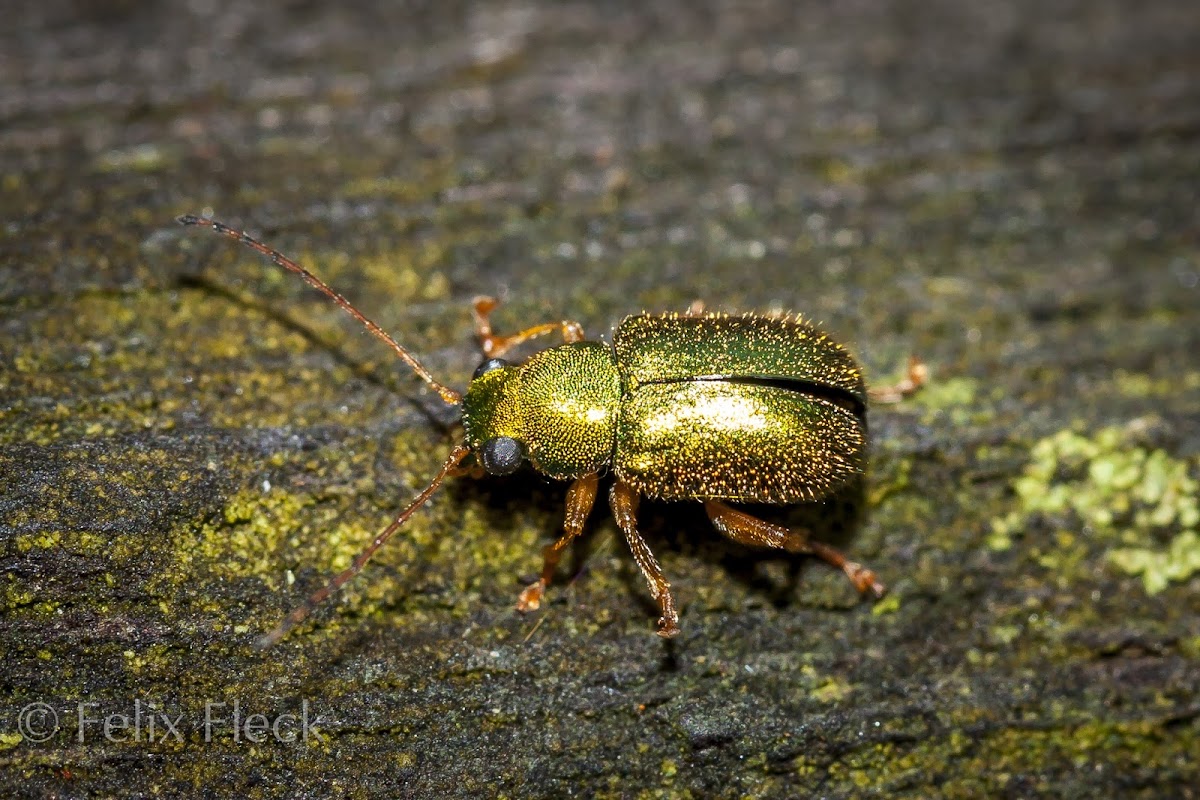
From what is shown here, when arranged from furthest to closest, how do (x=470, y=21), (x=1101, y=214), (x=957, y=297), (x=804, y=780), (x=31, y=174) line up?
(x=470, y=21) → (x=1101, y=214) → (x=957, y=297) → (x=31, y=174) → (x=804, y=780)

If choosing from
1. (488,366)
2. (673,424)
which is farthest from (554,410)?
(673,424)

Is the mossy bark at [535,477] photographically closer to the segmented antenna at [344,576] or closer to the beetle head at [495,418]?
the segmented antenna at [344,576]

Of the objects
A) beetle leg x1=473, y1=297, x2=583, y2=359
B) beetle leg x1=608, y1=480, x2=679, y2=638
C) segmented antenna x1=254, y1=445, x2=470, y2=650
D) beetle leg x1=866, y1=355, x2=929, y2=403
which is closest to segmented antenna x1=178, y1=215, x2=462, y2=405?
beetle leg x1=473, y1=297, x2=583, y2=359

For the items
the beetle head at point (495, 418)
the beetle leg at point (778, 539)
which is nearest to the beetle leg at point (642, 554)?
the beetle leg at point (778, 539)

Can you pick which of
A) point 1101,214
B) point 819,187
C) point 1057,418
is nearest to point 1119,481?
point 1057,418

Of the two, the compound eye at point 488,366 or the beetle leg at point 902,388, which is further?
the beetle leg at point 902,388

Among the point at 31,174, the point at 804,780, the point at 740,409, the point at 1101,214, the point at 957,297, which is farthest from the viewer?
the point at 1101,214

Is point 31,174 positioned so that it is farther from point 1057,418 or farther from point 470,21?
point 1057,418
